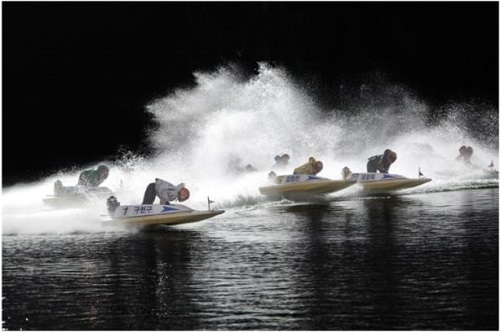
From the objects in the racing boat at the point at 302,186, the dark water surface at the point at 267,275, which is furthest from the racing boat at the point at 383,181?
the dark water surface at the point at 267,275

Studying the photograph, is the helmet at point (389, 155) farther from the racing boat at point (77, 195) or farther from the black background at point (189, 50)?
the black background at point (189, 50)

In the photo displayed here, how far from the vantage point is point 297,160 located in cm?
7212

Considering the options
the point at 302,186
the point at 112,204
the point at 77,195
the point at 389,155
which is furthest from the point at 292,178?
the point at 112,204

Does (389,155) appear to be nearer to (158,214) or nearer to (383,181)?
(383,181)

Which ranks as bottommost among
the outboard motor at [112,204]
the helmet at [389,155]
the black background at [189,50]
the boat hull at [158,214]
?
the boat hull at [158,214]

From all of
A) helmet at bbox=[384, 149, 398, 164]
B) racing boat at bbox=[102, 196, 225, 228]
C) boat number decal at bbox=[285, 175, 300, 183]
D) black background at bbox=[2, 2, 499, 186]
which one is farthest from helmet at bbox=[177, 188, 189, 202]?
black background at bbox=[2, 2, 499, 186]

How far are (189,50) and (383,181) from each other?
1933 inches

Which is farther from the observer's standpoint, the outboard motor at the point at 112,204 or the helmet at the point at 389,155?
the helmet at the point at 389,155

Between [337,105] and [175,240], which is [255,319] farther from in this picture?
[337,105]

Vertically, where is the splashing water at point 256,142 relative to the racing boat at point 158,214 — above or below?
above

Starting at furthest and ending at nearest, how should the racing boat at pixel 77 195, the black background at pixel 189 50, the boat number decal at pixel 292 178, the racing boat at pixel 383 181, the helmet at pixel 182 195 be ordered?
1. the black background at pixel 189 50
2. the racing boat at pixel 383 181
3. the boat number decal at pixel 292 178
4. the racing boat at pixel 77 195
5. the helmet at pixel 182 195

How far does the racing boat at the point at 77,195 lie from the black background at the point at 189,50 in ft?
131

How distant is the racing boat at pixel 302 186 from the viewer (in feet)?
147

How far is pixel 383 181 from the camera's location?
46.6m
